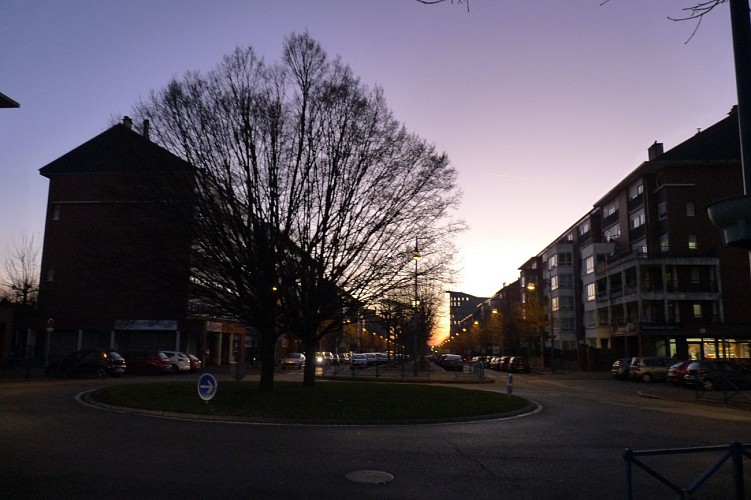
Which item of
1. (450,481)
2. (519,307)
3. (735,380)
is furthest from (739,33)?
(519,307)

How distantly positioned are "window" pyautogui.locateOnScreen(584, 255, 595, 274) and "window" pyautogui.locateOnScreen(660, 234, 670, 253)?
365 inches

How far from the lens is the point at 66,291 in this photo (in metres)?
48.7

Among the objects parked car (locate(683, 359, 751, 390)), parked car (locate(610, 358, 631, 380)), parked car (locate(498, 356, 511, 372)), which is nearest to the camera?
parked car (locate(683, 359, 751, 390))

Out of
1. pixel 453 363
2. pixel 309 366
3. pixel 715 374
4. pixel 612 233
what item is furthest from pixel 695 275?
pixel 309 366

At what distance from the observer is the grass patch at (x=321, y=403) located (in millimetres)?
15141

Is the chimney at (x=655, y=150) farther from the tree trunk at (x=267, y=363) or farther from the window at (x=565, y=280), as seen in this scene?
the tree trunk at (x=267, y=363)

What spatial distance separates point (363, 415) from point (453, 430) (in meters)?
2.69

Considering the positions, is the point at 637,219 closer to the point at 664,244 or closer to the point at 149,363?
the point at 664,244

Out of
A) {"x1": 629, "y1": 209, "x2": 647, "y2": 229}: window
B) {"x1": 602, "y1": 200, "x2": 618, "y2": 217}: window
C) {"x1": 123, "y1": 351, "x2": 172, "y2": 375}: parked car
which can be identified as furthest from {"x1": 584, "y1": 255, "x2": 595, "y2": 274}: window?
{"x1": 123, "y1": 351, "x2": 172, "y2": 375}: parked car

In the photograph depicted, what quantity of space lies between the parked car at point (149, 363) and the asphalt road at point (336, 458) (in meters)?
21.3

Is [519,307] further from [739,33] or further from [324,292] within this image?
[739,33]

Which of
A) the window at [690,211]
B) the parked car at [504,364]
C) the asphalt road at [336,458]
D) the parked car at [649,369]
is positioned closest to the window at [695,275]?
the window at [690,211]

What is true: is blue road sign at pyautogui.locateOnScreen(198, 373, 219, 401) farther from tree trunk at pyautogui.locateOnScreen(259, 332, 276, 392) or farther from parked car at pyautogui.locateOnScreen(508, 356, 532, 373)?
parked car at pyautogui.locateOnScreen(508, 356, 532, 373)

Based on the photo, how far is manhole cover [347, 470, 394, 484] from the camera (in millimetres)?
8109
